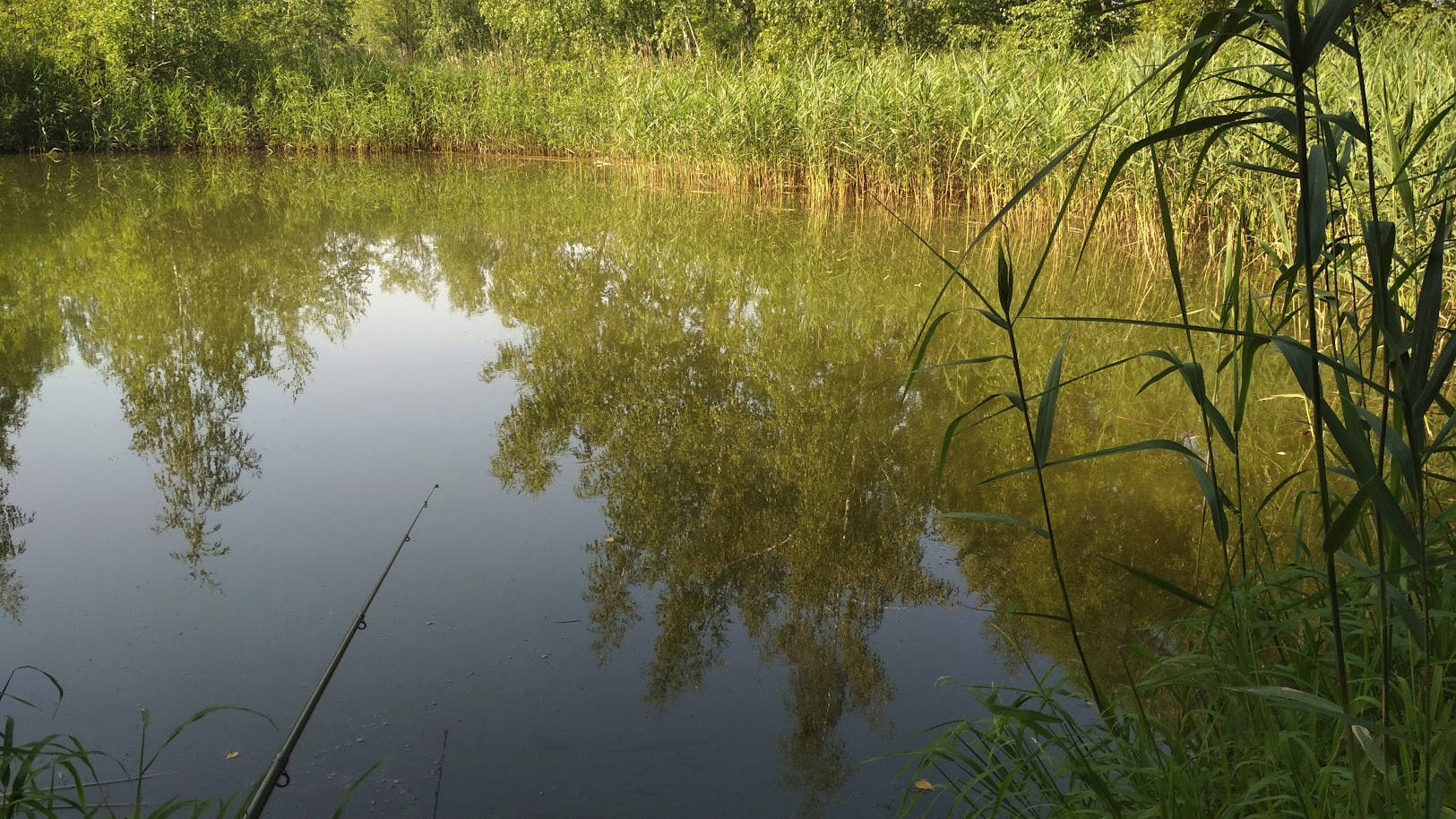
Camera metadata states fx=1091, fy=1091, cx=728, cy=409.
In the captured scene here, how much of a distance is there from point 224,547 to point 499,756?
1.43 m

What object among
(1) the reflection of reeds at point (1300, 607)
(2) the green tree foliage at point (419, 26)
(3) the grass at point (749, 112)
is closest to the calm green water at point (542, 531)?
(1) the reflection of reeds at point (1300, 607)

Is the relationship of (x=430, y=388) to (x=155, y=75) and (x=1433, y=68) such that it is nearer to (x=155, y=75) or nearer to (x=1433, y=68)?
(x=1433, y=68)

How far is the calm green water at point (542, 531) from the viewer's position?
89.2 inches

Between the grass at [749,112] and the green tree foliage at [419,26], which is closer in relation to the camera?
the grass at [749,112]

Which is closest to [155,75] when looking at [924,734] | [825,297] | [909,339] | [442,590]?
[825,297]

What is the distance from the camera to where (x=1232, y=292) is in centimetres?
157

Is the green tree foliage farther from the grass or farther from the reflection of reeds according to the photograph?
the reflection of reeds

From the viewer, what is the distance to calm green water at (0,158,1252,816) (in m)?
2.27

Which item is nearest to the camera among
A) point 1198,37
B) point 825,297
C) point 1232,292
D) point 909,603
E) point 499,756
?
point 1198,37

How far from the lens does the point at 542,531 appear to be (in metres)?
3.34

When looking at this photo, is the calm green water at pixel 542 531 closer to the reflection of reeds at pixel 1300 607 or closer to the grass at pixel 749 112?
the reflection of reeds at pixel 1300 607

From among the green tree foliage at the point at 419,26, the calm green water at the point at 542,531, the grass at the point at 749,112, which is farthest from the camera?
the green tree foliage at the point at 419,26

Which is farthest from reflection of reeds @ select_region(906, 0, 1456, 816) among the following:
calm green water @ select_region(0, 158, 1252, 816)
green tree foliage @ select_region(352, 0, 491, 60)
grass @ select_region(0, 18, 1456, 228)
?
green tree foliage @ select_region(352, 0, 491, 60)

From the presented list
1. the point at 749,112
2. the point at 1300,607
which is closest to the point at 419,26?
the point at 749,112
